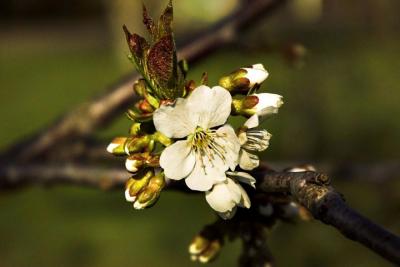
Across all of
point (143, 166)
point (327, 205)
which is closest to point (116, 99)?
point (143, 166)

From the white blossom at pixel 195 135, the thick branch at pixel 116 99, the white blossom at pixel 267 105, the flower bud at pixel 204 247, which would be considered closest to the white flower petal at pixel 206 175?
the white blossom at pixel 195 135

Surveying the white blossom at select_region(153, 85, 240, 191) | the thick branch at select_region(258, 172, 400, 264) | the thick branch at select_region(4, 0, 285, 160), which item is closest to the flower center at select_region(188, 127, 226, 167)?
the white blossom at select_region(153, 85, 240, 191)

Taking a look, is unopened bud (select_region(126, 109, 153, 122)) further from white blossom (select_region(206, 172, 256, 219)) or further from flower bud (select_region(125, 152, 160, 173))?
white blossom (select_region(206, 172, 256, 219))

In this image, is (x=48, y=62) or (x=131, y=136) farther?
(x=48, y=62)

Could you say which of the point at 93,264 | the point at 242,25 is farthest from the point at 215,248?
the point at 93,264

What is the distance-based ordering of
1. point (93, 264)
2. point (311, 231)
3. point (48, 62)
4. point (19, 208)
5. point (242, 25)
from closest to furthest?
point (242, 25)
point (311, 231)
point (93, 264)
point (19, 208)
point (48, 62)

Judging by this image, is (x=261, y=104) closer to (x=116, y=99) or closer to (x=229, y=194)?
(x=229, y=194)

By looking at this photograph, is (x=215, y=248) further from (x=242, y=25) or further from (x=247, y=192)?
(x=242, y=25)
